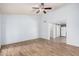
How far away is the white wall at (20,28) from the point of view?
1.73 m

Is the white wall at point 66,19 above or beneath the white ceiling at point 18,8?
beneath

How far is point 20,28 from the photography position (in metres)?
1.80

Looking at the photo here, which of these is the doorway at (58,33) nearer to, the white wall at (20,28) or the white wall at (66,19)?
the white wall at (66,19)

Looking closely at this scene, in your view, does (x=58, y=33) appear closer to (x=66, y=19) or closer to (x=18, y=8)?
(x=66, y=19)

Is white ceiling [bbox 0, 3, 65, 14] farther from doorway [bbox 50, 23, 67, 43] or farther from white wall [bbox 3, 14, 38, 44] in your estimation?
doorway [bbox 50, 23, 67, 43]

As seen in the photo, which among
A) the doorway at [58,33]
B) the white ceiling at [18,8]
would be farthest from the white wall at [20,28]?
the doorway at [58,33]

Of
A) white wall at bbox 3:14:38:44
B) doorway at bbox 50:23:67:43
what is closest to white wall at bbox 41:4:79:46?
doorway at bbox 50:23:67:43

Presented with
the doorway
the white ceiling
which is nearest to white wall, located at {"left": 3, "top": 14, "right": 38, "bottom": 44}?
the white ceiling

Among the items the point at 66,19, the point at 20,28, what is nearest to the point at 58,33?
the point at 66,19

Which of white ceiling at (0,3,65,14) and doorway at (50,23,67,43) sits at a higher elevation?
white ceiling at (0,3,65,14)

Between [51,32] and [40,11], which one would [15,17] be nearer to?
[40,11]

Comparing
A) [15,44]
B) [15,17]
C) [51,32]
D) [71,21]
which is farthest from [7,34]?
[71,21]

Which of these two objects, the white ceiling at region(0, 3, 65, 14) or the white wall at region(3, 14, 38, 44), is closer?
the white ceiling at region(0, 3, 65, 14)

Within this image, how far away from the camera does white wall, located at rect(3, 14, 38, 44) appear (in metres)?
1.73
